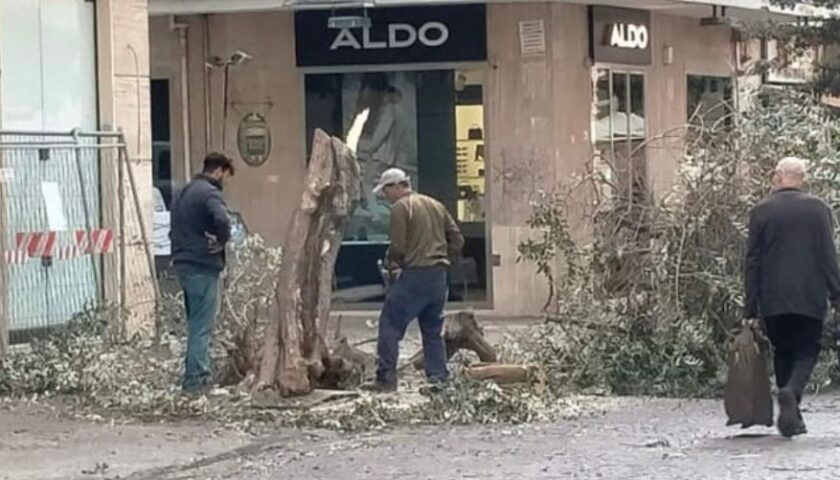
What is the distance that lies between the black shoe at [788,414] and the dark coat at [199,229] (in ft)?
14.6

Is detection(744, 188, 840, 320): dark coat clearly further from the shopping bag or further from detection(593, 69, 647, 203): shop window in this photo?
detection(593, 69, 647, 203): shop window

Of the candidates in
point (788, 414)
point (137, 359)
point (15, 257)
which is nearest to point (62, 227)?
point (15, 257)

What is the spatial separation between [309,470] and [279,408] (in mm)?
2113

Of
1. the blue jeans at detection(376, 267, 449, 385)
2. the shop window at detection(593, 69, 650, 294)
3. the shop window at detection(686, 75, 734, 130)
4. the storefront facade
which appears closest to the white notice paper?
the blue jeans at detection(376, 267, 449, 385)

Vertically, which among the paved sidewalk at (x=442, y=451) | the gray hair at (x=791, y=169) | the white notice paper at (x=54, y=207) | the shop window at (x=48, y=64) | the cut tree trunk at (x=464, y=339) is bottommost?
the paved sidewalk at (x=442, y=451)

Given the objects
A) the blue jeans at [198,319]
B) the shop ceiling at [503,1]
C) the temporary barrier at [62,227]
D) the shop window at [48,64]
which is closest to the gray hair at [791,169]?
the blue jeans at [198,319]

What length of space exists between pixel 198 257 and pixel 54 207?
2.96m

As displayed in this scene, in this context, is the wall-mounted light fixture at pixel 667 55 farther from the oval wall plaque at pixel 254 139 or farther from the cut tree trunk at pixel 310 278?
the cut tree trunk at pixel 310 278

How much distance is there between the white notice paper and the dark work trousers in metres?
7.04

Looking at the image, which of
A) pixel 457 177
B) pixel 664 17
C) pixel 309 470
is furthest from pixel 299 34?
pixel 309 470

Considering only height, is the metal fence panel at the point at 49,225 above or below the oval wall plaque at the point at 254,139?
below

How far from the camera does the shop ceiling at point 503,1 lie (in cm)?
2042

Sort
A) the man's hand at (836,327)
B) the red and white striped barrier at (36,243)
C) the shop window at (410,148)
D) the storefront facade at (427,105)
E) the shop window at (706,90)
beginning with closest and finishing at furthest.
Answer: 1. the man's hand at (836,327)
2. the red and white striped barrier at (36,243)
3. the storefront facade at (427,105)
4. the shop window at (410,148)
5. the shop window at (706,90)

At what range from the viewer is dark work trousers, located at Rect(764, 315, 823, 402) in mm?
→ 10883
